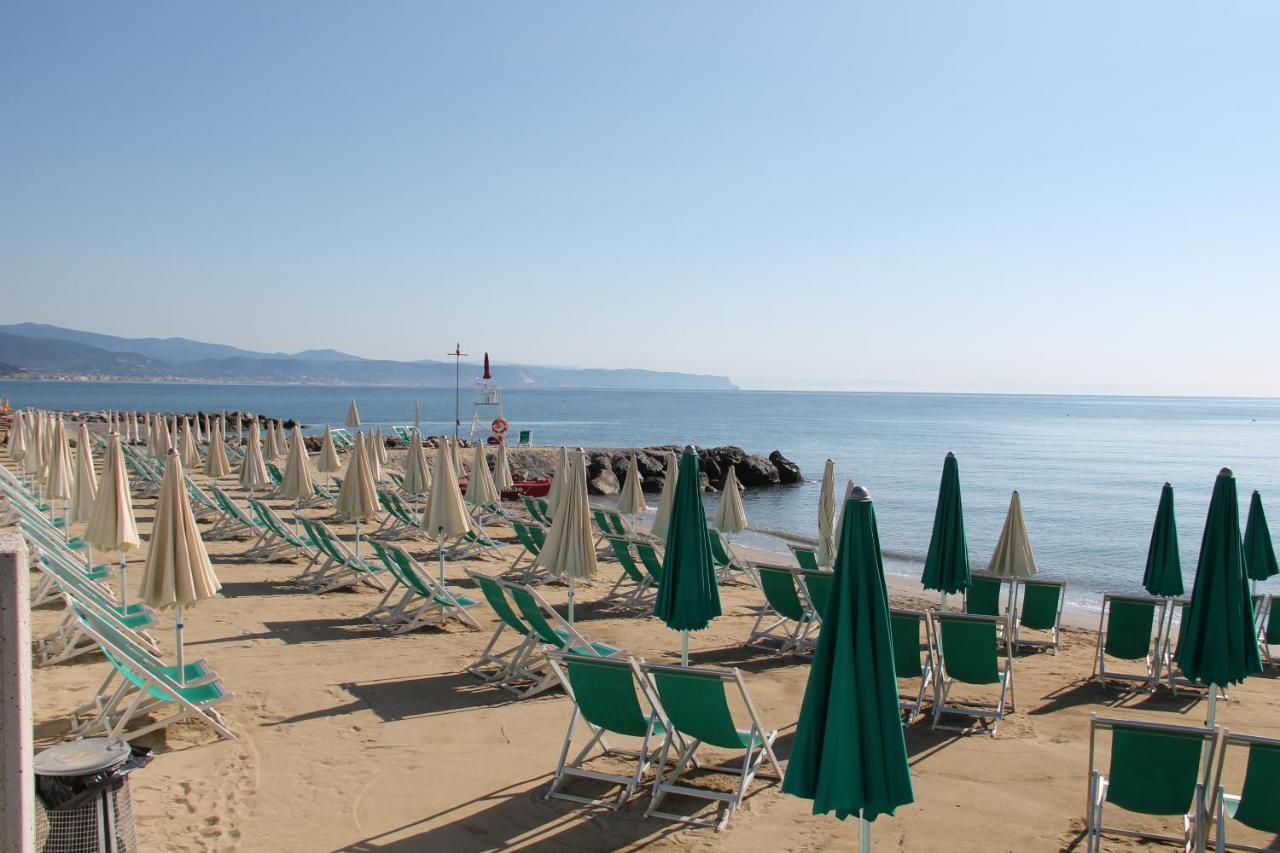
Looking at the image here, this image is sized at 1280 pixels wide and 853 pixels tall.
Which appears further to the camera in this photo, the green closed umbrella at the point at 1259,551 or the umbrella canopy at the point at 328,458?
the umbrella canopy at the point at 328,458

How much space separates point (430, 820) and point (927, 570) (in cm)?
541

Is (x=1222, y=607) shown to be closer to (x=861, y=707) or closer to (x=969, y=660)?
(x=969, y=660)

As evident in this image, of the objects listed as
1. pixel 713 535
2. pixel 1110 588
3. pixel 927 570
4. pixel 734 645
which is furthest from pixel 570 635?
pixel 1110 588

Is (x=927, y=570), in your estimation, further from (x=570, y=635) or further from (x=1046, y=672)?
(x=570, y=635)

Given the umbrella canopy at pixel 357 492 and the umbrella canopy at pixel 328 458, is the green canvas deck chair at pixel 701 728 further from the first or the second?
the umbrella canopy at pixel 328 458

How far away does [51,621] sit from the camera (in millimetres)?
8555

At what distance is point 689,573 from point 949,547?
3370 millimetres

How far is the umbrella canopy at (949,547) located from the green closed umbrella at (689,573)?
3.07 m

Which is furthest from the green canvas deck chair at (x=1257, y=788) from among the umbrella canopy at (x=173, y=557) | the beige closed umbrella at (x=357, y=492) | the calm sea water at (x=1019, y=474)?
the calm sea water at (x=1019, y=474)

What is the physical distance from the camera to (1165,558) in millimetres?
8844

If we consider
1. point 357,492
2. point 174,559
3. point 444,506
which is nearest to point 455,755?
point 174,559

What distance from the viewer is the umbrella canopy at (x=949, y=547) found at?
8.41 meters

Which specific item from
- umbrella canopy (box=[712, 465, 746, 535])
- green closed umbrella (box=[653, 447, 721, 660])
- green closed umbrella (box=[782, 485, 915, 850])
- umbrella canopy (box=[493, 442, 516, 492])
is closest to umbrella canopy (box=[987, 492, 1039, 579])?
umbrella canopy (box=[712, 465, 746, 535])

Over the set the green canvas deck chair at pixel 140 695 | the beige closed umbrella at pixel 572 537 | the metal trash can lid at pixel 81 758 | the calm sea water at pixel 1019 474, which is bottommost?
the calm sea water at pixel 1019 474
